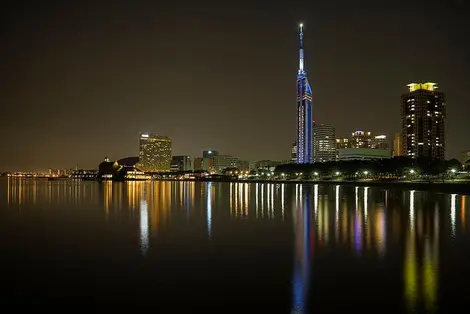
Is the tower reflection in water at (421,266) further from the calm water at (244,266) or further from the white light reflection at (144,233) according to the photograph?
the white light reflection at (144,233)

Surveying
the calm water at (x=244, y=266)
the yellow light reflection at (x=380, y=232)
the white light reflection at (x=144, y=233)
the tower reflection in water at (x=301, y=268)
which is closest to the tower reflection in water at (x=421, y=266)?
the calm water at (x=244, y=266)

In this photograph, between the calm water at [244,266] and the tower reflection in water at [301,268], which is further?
the calm water at [244,266]

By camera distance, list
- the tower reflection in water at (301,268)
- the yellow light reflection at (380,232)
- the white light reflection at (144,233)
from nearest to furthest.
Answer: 1. the tower reflection in water at (301,268)
2. the yellow light reflection at (380,232)
3. the white light reflection at (144,233)

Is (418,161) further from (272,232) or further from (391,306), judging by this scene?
(391,306)

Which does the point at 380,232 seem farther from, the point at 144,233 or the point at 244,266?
the point at 144,233

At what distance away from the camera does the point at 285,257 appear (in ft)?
54.4

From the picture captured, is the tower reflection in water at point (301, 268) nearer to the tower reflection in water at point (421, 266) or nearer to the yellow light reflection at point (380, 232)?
the tower reflection in water at point (421, 266)

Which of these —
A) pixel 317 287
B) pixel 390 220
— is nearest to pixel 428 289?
pixel 317 287

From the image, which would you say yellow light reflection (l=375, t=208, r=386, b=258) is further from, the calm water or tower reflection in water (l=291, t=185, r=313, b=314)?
tower reflection in water (l=291, t=185, r=313, b=314)

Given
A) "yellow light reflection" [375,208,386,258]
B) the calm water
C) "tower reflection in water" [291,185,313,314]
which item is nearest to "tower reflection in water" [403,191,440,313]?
the calm water

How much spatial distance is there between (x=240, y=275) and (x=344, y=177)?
153153mm

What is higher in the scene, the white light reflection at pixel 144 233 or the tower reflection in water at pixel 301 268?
Result: the tower reflection in water at pixel 301 268

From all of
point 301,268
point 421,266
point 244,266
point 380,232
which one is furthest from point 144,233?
point 421,266

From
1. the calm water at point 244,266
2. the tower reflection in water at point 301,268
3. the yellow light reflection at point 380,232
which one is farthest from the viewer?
the yellow light reflection at point 380,232
